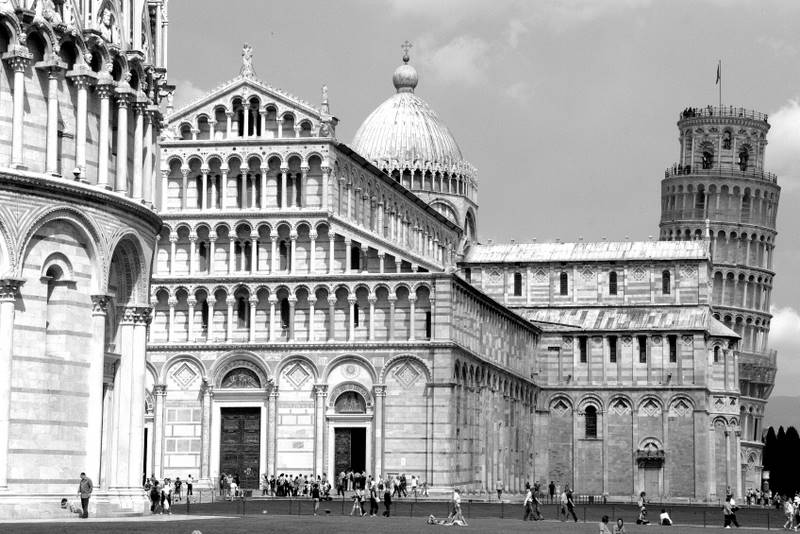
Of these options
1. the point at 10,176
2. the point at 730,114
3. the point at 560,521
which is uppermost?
the point at 730,114

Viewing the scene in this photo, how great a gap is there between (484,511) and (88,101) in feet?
102

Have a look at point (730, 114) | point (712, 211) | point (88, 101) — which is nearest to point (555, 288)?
point (712, 211)

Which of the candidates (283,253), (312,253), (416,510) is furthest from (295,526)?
(283,253)

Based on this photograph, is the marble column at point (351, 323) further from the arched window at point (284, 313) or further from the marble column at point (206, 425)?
the marble column at point (206, 425)

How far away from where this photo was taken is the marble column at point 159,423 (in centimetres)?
8300

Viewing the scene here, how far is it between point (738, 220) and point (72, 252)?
10463 centimetres

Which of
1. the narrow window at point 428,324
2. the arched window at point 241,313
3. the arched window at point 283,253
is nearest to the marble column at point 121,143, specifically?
the narrow window at point 428,324

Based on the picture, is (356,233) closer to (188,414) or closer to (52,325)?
(188,414)

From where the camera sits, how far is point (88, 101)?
153 feet

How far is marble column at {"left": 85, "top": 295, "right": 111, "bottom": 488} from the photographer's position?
45.6 meters

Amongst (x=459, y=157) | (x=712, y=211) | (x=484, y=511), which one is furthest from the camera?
(x=712, y=211)

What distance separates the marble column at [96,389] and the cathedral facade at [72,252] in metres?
0.04

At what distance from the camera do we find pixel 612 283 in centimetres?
11456

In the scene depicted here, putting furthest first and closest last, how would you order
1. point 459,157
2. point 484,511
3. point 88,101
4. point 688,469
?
point 459,157 < point 688,469 < point 484,511 < point 88,101
